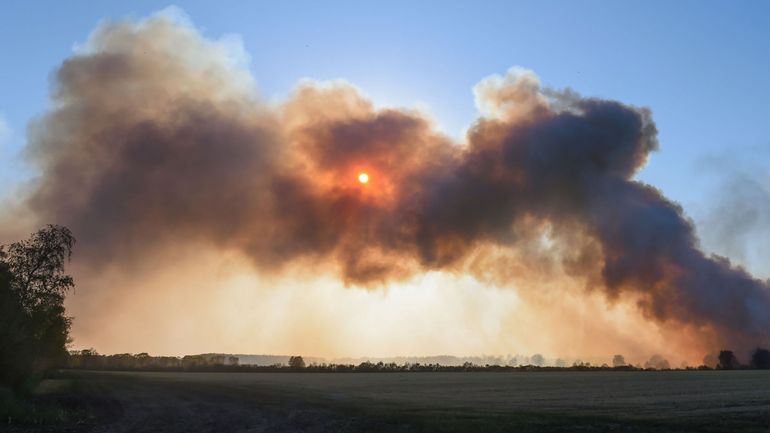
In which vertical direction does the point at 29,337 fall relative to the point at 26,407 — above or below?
above

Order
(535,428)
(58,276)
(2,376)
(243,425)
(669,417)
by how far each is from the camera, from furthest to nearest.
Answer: (58,276) < (2,376) < (243,425) < (669,417) < (535,428)

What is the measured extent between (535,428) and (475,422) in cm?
407

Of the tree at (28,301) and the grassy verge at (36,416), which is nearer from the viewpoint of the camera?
the grassy verge at (36,416)

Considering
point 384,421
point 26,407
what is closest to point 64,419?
point 26,407

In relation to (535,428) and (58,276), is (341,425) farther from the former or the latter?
(58,276)

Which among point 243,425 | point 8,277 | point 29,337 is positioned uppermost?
point 8,277

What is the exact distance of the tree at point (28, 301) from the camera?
141 feet

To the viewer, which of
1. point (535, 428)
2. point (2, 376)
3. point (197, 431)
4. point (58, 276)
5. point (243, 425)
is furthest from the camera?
point (58, 276)

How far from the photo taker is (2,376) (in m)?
43.5

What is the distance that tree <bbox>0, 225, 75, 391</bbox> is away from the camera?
141ft

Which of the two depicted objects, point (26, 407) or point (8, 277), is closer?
point (26, 407)

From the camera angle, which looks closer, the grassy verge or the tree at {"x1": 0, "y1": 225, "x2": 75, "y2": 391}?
the grassy verge

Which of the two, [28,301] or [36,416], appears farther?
[28,301]

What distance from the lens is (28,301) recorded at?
48.1m
